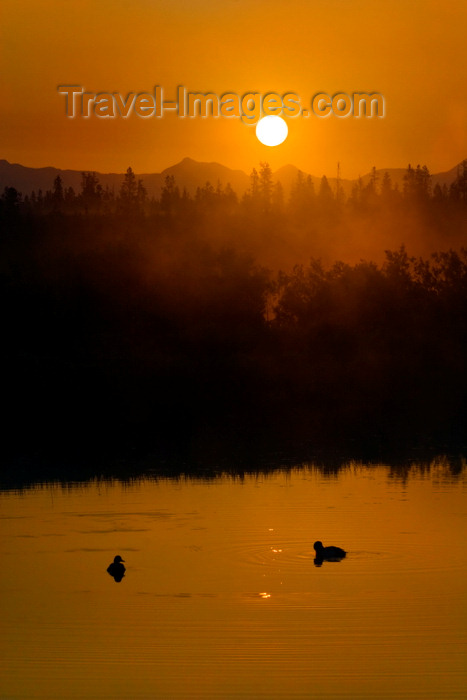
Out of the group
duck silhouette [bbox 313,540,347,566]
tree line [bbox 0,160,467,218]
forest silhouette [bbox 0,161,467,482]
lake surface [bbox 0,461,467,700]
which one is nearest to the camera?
lake surface [bbox 0,461,467,700]

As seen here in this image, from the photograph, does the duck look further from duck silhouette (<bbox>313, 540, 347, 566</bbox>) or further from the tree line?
the tree line

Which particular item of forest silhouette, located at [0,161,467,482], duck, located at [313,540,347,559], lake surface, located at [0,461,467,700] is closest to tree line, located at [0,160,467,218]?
forest silhouette, located at [0,161,467,482]

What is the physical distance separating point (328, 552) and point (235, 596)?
1832 millimetres

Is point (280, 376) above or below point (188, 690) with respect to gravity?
above

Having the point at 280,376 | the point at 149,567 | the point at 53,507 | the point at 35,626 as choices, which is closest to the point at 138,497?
the point at 53,507

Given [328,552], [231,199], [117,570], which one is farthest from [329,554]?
[231,199]

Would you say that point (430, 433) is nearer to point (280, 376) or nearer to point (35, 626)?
point (280, 376)

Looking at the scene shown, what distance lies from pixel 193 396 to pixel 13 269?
61.2 ft

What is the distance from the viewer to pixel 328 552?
14.7 metres

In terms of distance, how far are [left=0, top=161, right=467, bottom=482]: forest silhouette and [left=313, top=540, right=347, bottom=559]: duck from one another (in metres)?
10.7

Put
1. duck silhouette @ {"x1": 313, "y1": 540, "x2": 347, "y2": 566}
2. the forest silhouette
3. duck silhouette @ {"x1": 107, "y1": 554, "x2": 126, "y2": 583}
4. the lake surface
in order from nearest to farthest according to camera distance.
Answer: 1. the lake surface
2. duck silhouette @ {"x1": 107, "y1": 554, "x2": 126, "y2": 583}
3. duck silhouette @ {"x1": 313, "y1": 540, "x2": 347, "y2": 566}
4. the forest silhouette

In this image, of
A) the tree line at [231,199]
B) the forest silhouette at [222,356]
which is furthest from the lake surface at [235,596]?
the tree line at [231,199]

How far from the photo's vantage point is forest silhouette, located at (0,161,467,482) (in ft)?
101

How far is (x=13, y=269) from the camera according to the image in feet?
180
